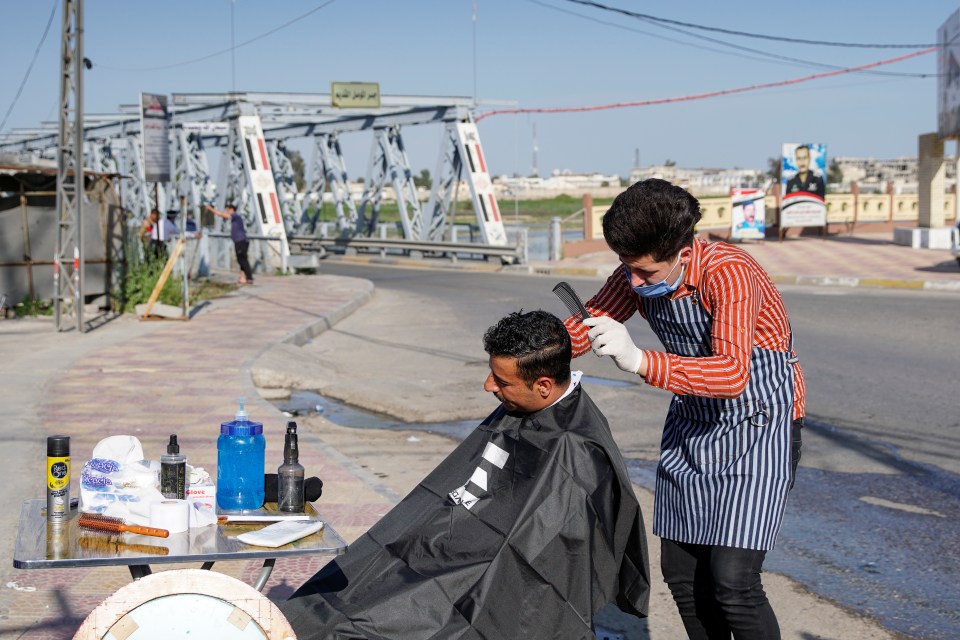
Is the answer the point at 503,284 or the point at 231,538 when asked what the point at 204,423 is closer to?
the point at 231,538

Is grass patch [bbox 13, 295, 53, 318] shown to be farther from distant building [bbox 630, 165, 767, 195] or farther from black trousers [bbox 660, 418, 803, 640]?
distant building [bbox 630, 165, 767, 195]

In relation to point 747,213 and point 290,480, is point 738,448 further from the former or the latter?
point 747,213

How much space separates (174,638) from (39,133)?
140 feet

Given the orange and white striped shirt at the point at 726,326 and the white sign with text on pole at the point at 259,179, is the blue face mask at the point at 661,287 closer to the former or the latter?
the orange and white striped shirt at the point at 726,326

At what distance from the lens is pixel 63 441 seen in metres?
3.15

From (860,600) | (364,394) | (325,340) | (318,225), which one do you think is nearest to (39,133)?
(318,225)

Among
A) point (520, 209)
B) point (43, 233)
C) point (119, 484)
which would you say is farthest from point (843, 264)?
point (520, 209)

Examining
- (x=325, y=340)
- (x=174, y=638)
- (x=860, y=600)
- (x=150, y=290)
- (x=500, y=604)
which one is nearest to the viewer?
(x=174, y=638)

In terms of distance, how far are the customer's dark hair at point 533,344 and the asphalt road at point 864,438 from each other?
201 centimetres

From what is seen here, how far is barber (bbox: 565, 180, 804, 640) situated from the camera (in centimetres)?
287

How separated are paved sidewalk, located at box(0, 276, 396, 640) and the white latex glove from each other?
2.19m

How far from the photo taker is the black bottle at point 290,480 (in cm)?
326

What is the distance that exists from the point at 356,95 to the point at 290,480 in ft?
78.4

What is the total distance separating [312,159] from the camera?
3322cm
